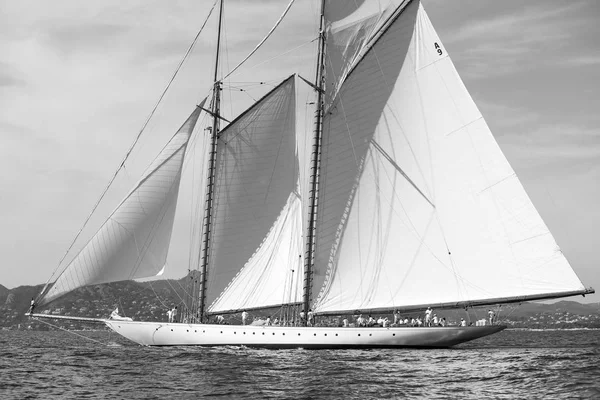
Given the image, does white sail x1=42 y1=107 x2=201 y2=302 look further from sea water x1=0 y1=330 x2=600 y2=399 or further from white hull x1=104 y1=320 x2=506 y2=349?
white hull x1=104 y1=320 x2=506 y2=349

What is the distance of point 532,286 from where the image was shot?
44438mm

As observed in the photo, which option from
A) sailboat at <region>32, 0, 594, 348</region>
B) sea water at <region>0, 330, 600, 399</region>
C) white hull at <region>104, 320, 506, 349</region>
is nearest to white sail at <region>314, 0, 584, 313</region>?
sailboat at <region>32, 0, 594, 348</region>

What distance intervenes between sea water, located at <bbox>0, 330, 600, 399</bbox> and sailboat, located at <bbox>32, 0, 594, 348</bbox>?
4240 millimetres

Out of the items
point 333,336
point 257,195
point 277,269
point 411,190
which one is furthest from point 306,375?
point 257,195

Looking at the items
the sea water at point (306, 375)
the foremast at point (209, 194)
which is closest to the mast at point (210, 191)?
the foremast at point (209, 194)

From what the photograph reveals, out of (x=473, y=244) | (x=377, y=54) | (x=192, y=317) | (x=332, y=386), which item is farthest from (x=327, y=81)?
(x=332, y=386)

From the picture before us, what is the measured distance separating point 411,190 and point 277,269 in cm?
1179

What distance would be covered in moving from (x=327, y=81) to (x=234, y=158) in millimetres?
9489

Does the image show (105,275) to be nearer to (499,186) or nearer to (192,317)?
(192,317)

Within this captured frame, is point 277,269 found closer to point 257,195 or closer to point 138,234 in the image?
point 257,195

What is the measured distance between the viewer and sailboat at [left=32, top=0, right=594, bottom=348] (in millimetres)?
46719

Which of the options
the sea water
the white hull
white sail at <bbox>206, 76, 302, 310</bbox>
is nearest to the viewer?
the sea water

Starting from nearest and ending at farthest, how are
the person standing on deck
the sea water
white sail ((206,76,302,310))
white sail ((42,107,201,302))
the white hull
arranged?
the sea water < the white hull < the person standing on deck < white sail ((42,107,201,302)) < white sail ((206,76,302,310))

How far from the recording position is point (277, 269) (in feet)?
173
